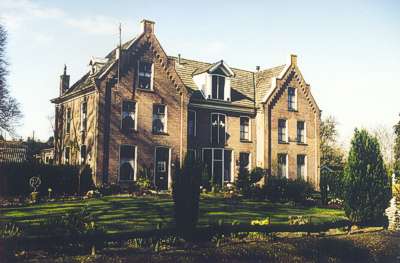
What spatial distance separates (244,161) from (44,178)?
54.6 feet

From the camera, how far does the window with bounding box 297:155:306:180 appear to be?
36.2 metres

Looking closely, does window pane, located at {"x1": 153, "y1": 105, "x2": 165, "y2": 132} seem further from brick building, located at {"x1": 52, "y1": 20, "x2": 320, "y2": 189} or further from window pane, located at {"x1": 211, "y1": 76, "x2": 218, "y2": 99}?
window pane, located at {"x1": 211, "y1": 76, "x2": 218, "y2": 99}

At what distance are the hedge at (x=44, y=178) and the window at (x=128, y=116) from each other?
384 centimetres

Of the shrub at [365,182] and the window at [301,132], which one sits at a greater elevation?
the window at [301,132]

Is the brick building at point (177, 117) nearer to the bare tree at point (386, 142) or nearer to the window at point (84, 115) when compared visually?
the window at point (84, 115)

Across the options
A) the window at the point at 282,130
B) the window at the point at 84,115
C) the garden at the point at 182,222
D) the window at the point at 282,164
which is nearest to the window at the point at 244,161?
the window at the point at 282,164

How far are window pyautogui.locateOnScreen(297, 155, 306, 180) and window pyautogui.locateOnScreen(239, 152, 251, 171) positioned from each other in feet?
18.0

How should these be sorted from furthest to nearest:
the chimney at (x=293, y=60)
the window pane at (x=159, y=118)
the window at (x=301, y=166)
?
the chimney at (x=293, y=60)
the window at (x=301, y=166)
the window pane at (x=159, y=118)

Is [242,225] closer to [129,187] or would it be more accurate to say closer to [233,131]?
[129,187]

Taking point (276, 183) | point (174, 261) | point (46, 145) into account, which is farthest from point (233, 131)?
point (46, 145)

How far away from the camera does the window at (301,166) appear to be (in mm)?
36219

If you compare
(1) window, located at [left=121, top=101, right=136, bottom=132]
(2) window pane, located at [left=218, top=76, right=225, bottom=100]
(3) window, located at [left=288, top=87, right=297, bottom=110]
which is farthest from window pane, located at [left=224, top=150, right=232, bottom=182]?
(1) window, located at [left=121, top=101, right=136, bottom=132]

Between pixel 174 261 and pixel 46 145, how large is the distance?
40796 millimetres

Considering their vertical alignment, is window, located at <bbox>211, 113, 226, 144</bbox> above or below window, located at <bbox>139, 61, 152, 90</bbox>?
below
